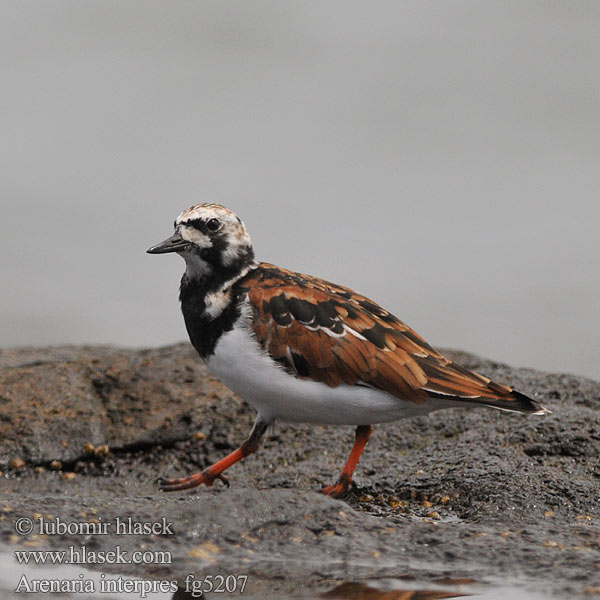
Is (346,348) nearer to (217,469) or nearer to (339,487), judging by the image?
(339,487)

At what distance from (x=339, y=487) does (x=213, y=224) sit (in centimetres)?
167

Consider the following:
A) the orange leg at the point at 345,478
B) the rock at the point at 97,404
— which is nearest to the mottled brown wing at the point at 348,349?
the orange leg at the point at 345,478

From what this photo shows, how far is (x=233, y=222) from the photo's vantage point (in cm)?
580

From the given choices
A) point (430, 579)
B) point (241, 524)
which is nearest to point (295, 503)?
point (241, 524)

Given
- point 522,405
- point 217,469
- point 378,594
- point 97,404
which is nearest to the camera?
point 378,594

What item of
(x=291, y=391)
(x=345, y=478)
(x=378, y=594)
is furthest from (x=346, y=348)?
(x=378, y=594)

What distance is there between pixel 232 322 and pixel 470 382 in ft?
4.45

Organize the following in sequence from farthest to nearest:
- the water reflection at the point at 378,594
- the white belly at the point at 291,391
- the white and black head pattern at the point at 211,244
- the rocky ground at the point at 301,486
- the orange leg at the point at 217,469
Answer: the white and black head pattern at the point at 211,244, the orange leg at the point at 217,469, the white belly at the point at 291,391, the rocky ground at the point at 301,486, the water reflection at the point at 378,594

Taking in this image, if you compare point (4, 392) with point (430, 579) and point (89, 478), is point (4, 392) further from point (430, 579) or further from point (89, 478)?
point (430, 579)

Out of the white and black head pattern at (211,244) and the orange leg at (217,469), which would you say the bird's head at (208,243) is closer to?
the white and black head pattern at (211,244)

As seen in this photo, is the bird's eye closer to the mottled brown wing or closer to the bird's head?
the bird's head

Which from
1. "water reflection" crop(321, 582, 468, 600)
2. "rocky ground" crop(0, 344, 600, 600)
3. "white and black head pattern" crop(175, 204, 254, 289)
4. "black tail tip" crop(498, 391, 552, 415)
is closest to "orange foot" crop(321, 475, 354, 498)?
"rocky ground" crop(0, 344, 600, 600)

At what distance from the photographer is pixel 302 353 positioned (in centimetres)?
535

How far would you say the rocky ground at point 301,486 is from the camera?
3873 mm
